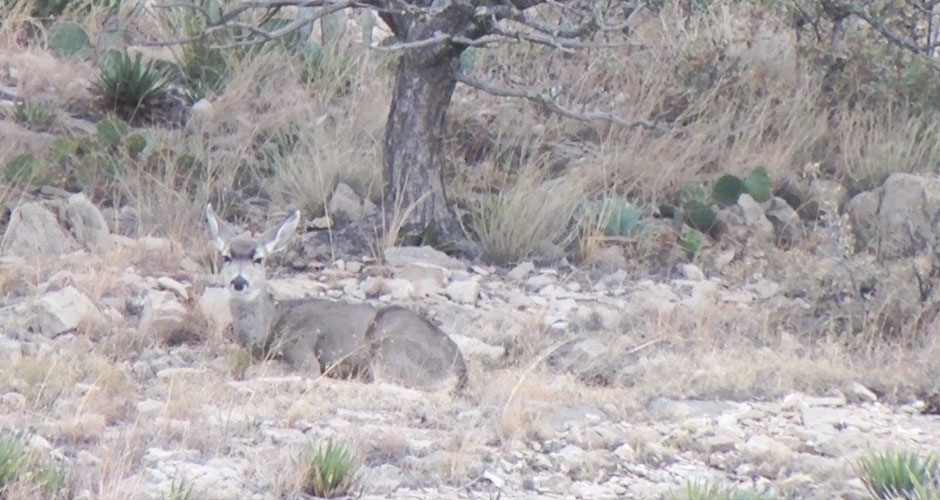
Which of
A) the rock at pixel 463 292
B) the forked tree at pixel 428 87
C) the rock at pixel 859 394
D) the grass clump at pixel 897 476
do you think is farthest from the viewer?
the forked tree at pixel 428 87

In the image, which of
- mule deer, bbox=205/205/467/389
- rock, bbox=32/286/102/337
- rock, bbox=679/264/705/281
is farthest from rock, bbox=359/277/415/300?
rock, bbox=679/264/705/281

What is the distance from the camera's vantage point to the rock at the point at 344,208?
11.1 meters

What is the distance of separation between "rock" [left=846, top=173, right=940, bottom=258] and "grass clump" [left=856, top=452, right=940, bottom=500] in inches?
193

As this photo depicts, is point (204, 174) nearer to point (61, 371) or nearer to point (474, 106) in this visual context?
point (474, 106)

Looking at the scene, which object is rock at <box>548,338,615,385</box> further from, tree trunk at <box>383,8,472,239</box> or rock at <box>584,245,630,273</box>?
tree trunk at <box>383,8,472,239</box>

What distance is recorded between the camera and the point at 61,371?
23.4 ft

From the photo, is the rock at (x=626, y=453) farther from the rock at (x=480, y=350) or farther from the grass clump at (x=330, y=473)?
the rock at (x=480, y=350)

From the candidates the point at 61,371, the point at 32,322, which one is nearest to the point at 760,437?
the point at 61,371

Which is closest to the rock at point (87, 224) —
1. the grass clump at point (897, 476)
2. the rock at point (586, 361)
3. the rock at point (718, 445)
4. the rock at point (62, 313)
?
the rock at point (62, 313)

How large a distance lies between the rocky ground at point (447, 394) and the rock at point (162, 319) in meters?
0.01

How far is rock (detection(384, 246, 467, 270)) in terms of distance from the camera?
10055mm

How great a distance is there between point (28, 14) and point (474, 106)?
433cm

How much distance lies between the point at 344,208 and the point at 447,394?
12.4 ft

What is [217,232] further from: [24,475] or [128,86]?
[128,86]
